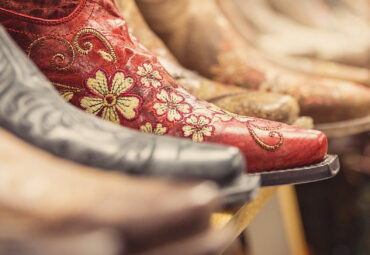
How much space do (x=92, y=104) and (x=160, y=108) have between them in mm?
68

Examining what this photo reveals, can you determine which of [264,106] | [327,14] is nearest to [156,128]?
[264,106]

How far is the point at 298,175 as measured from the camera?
0.44 meters

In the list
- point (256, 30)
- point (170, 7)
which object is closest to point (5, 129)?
point (170, 7)

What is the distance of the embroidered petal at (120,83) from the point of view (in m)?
0.43

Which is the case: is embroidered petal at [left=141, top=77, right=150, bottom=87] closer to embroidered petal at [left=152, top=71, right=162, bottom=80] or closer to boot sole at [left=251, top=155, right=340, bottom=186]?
embroidered petal at [left=152, top=71, right=162, bottom=80]

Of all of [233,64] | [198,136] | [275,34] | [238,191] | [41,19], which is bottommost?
[238,191]

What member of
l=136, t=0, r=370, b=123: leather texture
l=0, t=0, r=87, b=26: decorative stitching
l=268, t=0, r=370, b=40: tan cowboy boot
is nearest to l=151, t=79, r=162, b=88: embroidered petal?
l=0, t=0, r=87, b=26: decorative stitching

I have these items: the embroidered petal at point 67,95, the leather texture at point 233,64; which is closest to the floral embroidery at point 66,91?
the embroidered petal at point 67,95

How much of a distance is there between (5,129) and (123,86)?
0.60ft

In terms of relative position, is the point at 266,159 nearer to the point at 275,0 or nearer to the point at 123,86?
the point at 123,86

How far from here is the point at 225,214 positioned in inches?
14.0

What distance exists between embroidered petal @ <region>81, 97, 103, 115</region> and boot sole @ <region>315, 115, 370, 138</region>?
54cm

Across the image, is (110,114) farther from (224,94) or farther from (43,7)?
(224,94)

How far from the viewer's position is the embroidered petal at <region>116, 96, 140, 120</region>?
0.43m
